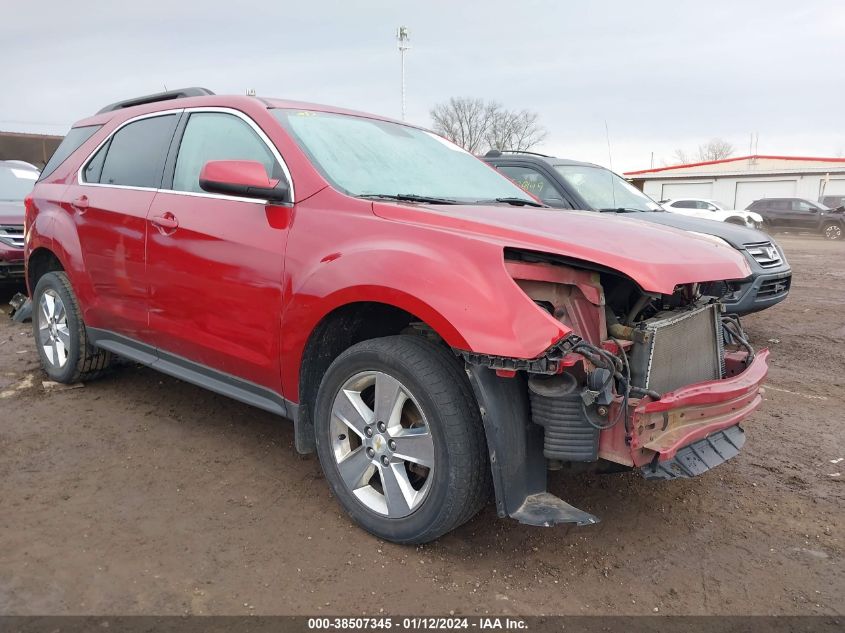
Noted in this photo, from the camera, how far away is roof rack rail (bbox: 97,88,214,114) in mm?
4016

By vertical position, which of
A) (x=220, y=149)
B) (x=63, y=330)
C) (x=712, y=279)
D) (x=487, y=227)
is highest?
(x=220, y=149)

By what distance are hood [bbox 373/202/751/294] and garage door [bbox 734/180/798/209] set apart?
4281 centimetres

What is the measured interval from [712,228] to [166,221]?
5.23m

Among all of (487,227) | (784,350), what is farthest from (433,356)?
(784,350)

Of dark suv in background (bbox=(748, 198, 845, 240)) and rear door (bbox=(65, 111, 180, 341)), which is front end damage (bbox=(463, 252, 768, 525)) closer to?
rear door (bbox=(65, 111, 180, 341))

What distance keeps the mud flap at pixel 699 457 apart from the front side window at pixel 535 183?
3.90m

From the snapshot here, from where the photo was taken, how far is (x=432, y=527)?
2.52 m

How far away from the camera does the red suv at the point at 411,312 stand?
90.6 inches

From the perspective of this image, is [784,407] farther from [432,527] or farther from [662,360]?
[432,527]

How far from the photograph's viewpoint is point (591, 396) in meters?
2.19

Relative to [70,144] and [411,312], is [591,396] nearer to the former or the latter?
[411,312]

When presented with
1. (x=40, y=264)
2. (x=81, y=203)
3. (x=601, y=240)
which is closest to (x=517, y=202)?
(x=601, y=240)

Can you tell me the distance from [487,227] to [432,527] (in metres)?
1.18

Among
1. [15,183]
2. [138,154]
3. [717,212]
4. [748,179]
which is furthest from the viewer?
[748,179]
